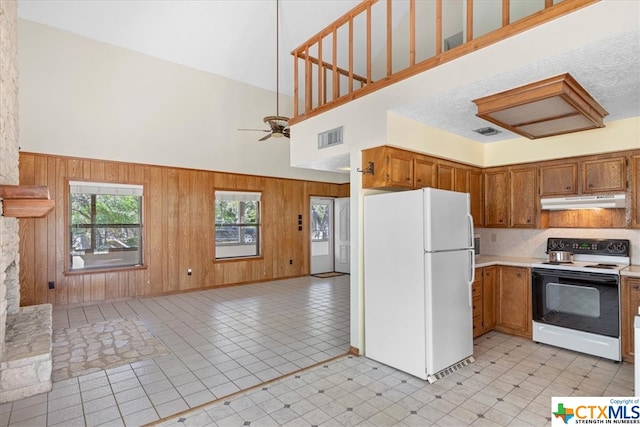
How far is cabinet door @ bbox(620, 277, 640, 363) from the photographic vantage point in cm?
322

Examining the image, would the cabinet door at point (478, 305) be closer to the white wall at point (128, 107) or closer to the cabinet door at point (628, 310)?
the cabinet door at point (628, 310)

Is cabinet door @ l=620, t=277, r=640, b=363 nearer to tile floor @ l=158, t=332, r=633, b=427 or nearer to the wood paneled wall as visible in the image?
tile floor @ l=158, t=332, r=633, b=427

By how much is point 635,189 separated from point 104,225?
25.5ft

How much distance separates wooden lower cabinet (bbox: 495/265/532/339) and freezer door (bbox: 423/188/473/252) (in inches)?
43.3

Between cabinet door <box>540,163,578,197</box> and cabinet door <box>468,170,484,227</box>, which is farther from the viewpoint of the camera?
cabinet door <box>468,170,484,227</box>

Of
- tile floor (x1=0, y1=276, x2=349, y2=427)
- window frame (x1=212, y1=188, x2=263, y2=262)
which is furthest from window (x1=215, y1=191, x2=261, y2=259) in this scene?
tile floor (x1=0, y1=276, x2=349, y2=427)

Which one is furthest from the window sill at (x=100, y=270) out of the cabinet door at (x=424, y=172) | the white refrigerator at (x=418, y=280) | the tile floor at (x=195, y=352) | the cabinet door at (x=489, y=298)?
the cabinet door at (x=489, y=298)

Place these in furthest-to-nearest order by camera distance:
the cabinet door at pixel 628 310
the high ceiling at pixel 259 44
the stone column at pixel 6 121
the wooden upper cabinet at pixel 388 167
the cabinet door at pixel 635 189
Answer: the cabinet door at pixel 635 189, the wooden upper cabinet at pixel 388 167, the cabinet door at pixel 628 310, the stone column at pixel 6 121, the high ceiling at pixel 259 44

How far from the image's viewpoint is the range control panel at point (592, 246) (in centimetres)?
376

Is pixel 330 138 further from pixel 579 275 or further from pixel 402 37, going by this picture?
pixel 402 37

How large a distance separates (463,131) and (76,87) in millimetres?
5728

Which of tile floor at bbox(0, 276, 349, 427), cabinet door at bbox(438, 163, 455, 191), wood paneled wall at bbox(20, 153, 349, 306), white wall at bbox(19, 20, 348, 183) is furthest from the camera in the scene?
wood paneled wall at bbox(20, 153, 349, 306)

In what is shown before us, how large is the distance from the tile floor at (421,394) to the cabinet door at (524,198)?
165 cm

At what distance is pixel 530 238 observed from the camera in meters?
4.55
